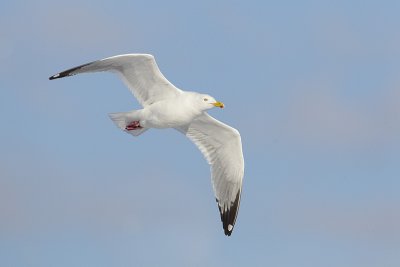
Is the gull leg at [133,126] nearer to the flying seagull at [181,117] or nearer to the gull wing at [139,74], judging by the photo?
the flying seagull at [181,117]

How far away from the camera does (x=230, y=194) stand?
1691 cm

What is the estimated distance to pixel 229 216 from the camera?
17.1 m

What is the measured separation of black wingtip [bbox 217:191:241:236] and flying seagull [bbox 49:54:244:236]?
0.07 ft

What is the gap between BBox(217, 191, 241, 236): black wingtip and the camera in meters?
17.0

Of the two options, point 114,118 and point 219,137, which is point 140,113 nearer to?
point 114,118

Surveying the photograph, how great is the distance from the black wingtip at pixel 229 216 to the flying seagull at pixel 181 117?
0.02 meters

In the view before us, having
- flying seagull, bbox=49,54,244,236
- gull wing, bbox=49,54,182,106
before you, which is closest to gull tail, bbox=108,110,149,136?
flying seagull, bbox=49,54,244,236

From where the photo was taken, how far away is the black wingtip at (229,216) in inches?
668

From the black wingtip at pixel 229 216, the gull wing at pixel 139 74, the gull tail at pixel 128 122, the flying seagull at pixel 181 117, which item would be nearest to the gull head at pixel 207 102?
the flying seagull at pixel 181 117

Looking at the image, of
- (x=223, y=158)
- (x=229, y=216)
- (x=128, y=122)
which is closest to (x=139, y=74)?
(x=128, y=122)

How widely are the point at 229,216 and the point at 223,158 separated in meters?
1.24

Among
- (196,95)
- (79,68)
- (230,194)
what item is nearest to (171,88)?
(196,95)

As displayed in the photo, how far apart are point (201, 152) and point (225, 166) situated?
1.85 ft

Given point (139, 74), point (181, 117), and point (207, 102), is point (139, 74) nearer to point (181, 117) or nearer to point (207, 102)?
point (181, 117)
